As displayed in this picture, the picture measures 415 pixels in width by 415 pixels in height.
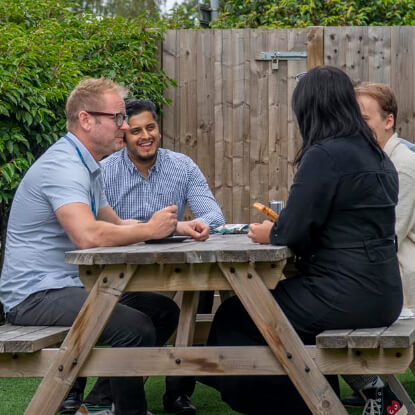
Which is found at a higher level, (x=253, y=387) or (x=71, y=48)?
(x=71, y=48)

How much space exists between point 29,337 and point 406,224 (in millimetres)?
1795

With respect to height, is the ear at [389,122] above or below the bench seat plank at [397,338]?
above

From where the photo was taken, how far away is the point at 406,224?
13.4 feet

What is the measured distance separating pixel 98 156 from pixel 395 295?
1.43m

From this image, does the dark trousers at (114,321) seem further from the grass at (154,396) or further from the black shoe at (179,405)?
the grass at (154,396)

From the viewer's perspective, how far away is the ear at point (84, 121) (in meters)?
3.91

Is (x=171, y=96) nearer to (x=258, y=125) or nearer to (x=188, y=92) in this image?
(x=188, y=92)

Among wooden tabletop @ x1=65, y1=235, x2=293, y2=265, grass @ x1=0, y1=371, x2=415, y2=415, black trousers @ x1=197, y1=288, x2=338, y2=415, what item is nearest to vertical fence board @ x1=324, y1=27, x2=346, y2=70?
grass @ x1=0, y1=371, x2=415, y2=415

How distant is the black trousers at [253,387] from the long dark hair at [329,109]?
65cm

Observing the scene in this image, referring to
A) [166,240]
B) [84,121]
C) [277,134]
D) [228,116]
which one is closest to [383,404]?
[166,240]

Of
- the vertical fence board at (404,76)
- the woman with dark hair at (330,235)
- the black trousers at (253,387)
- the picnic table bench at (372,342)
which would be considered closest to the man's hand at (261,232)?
the woman with dark hair at (330,235)

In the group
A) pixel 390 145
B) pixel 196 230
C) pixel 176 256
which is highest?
pixel 390 145

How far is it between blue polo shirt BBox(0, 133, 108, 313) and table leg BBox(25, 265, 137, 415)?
1.41ft

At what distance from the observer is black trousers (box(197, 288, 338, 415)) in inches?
134
